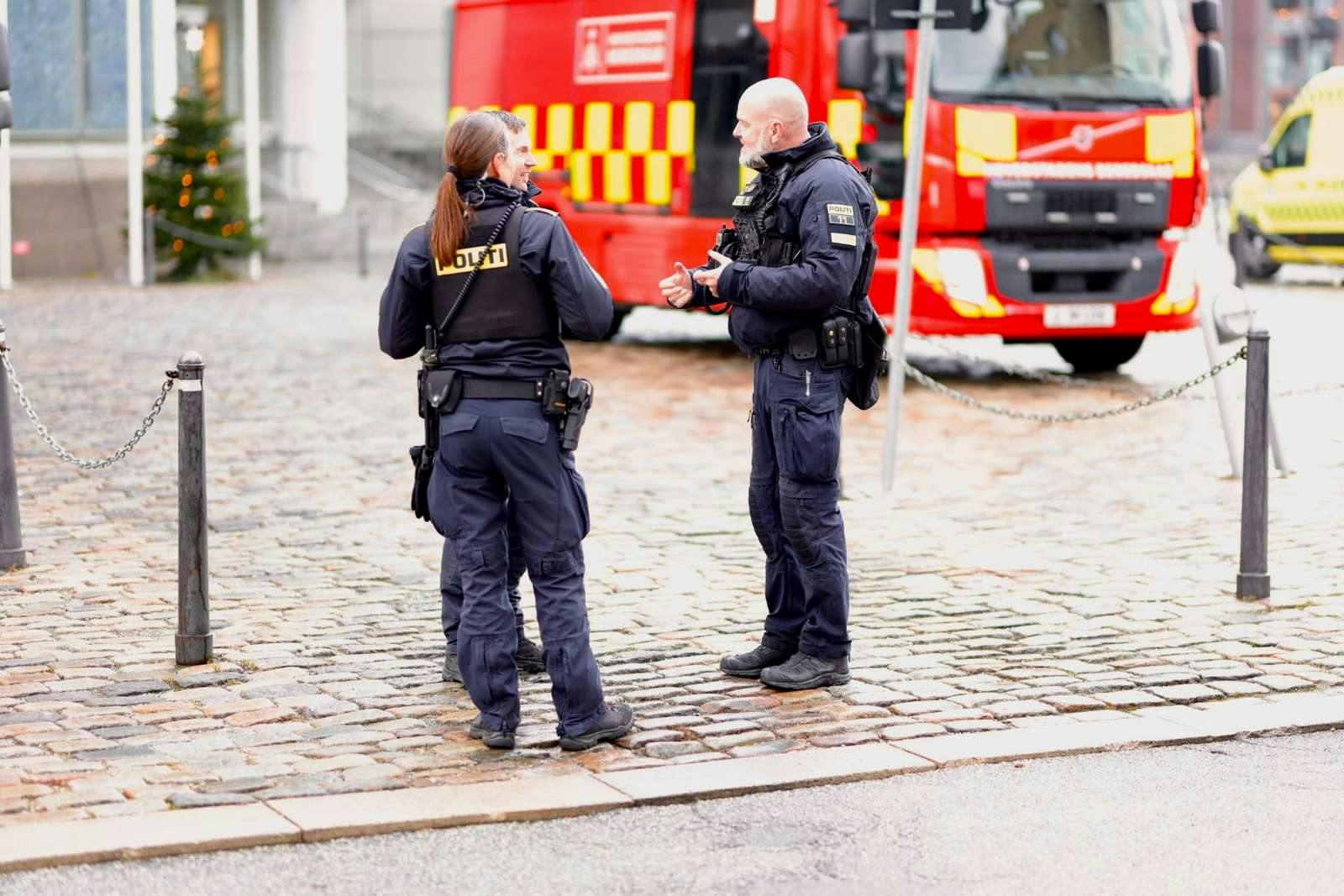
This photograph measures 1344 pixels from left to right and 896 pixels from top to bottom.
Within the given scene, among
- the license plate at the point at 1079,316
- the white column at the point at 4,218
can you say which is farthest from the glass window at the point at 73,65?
the license plate at the point at 1079,316

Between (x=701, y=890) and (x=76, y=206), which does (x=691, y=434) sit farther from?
(x=76, y=206)

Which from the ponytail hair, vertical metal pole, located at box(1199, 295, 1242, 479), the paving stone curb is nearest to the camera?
the paving stone curb

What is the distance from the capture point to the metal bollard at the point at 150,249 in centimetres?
2436

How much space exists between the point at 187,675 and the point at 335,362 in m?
9.55

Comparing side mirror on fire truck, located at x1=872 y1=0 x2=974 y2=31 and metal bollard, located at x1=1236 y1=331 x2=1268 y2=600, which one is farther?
side mirror on fire truck, located at x1=872 y1=0 x2=974 y2=31

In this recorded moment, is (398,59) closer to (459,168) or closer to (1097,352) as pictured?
(1097,352)

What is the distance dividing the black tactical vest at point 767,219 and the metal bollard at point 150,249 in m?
19.1

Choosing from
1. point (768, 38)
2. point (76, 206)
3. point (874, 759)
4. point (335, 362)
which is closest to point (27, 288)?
point (76, 206)

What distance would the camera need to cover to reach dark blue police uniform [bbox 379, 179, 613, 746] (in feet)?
17.9

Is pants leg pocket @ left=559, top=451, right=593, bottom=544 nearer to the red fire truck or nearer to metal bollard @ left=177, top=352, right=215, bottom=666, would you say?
metal bollard @ left=177, top=352, right=215, bottom=666

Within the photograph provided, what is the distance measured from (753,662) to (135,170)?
18805mm

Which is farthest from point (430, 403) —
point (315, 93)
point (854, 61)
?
point (315, 93)

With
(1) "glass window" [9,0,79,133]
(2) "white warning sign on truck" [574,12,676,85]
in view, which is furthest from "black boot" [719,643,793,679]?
(1) "glass window" [9,0,79,133]

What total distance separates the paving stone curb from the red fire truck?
24.6ft
